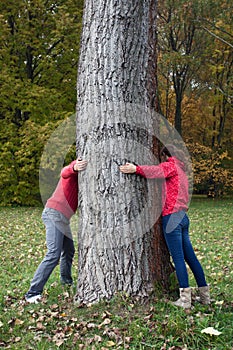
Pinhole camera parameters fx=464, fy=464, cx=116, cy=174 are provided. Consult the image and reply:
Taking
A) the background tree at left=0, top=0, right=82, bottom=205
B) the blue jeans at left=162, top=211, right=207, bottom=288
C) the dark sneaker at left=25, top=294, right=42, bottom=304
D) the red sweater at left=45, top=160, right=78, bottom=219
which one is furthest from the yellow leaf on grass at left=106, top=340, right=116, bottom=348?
the background tree at left=0, top=0, right=82, bottom=205

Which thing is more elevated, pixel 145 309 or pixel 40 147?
pixel 40 147

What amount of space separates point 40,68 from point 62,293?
57.9 feet

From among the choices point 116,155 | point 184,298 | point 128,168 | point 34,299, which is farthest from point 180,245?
point 34,299

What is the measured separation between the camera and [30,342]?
3.96 meters

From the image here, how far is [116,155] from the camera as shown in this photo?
4414 mm

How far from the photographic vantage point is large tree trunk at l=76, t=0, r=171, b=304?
4.37m

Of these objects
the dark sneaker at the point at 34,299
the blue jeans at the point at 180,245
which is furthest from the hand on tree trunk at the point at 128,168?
the dark sneaker at the point at 34,299

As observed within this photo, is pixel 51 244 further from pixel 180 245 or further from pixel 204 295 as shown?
pixel 204 295

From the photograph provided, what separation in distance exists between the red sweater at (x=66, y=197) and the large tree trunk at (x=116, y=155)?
414mm

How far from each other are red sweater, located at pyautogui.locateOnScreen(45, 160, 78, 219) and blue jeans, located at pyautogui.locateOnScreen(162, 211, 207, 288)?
3.48 feet

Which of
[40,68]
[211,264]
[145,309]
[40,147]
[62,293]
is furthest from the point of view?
[40,68]

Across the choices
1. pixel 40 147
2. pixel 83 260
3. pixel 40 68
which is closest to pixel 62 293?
pixel 83 260

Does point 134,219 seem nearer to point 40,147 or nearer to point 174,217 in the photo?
point 174,217

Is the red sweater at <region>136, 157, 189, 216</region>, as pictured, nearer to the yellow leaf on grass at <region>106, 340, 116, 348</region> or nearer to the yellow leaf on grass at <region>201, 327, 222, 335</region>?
the yellow leaf on grass at <region>201, 327, 222, 335</region>
